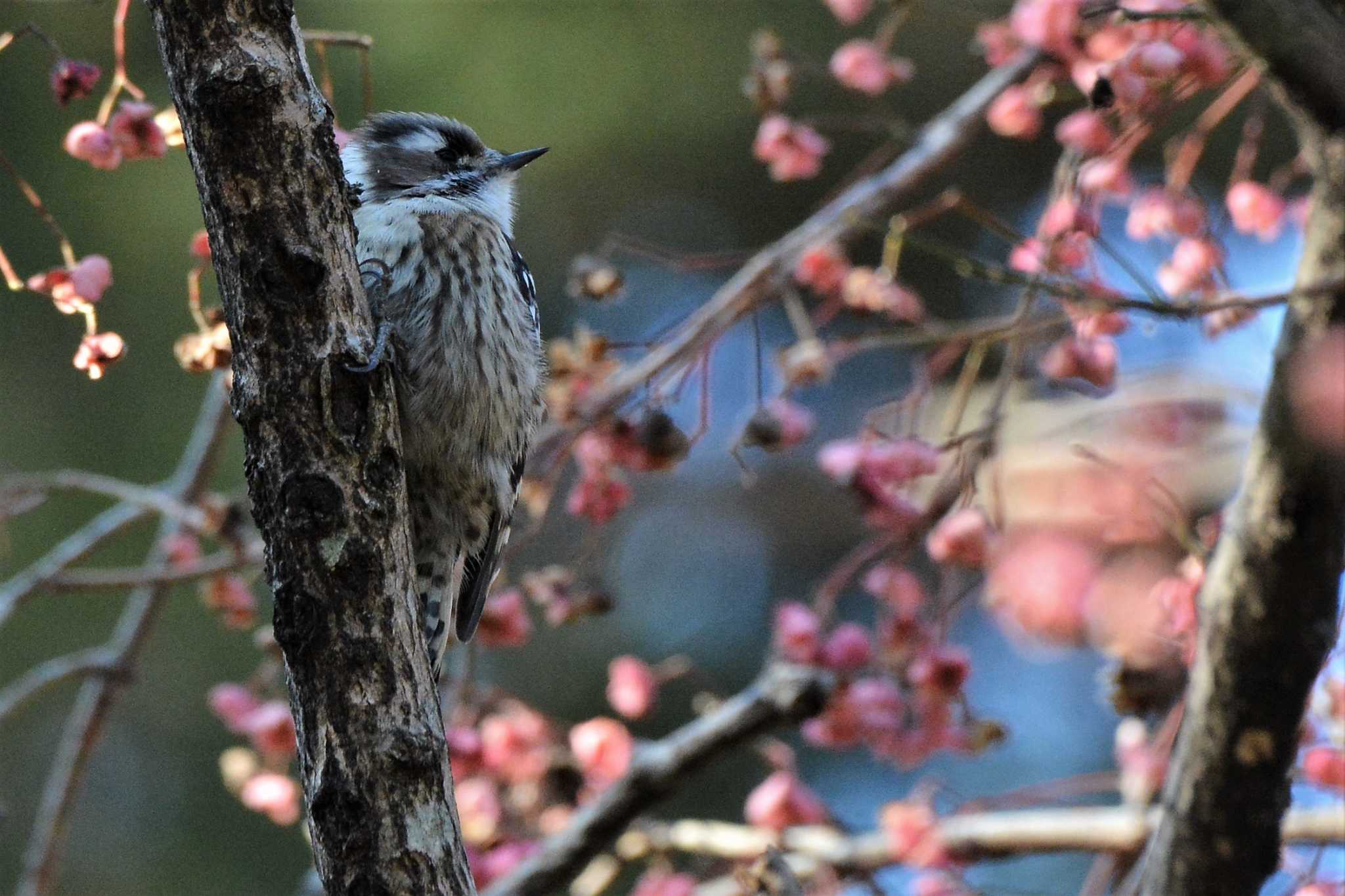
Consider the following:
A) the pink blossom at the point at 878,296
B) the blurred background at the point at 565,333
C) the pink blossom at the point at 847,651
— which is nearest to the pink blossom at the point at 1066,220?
the pink blossom at the point at 878,296

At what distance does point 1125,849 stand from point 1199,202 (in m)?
1.23

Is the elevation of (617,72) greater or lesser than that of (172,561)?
greater

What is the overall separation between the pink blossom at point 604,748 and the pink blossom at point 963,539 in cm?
80

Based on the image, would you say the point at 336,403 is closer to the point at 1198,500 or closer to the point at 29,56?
the point at 1198,500

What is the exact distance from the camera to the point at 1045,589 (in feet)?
10.6

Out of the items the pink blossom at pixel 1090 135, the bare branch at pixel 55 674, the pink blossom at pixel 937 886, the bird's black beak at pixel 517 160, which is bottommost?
the pink blossom at pixel 937 886

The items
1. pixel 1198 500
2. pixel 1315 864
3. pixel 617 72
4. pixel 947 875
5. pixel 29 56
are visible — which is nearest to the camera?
pixel 1315 864

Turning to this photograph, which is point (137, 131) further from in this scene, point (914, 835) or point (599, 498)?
point (914, 835)

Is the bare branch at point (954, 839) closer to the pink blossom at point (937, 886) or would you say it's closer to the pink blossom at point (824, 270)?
the pink blossom at point (937, 886)

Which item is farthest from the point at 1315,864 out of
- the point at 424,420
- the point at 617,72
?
the point at 617,72

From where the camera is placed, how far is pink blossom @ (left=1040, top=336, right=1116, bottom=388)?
2605 millimetres

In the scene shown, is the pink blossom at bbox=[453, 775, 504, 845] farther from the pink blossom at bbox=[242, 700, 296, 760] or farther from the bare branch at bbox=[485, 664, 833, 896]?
the pink blossom at bbox=[242, 700, 296, 760]

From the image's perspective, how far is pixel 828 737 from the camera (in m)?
2.90

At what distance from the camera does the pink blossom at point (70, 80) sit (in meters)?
A: 2.18
